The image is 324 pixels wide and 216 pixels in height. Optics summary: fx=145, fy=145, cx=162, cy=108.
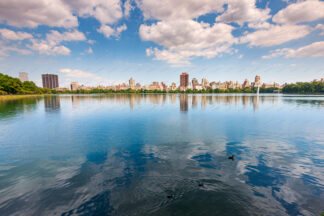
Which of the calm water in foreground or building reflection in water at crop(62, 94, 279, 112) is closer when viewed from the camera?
the calm water in foreground

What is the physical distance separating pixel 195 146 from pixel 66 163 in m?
13.6

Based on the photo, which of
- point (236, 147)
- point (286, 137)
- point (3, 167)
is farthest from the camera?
point (286, 137)

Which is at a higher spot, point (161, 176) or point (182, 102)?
point (182, 102)

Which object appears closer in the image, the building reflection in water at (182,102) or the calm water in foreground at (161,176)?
the calm water in foreground at (161,176)

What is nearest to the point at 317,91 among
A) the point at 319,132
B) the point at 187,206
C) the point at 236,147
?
the point at 319,132

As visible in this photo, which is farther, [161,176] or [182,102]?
[182,102]

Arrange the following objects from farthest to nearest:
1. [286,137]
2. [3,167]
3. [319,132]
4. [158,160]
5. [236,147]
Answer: [319,132] → [286,137] → [236,147] → [158,160] → [3,167]

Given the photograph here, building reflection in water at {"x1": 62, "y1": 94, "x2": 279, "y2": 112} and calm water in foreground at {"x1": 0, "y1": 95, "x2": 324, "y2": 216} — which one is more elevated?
building reflection in water at {"x1": 62, "y1": 94, "x2": 279, "y2": 112}

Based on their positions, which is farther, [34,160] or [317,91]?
[317,91]

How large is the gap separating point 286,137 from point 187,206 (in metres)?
21.3

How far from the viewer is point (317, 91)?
621 ft

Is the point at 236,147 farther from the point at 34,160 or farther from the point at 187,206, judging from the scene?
the point at 34,160

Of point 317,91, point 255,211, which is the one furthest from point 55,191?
point 317,91

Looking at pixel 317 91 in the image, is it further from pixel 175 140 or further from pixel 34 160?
pixel 34 160
